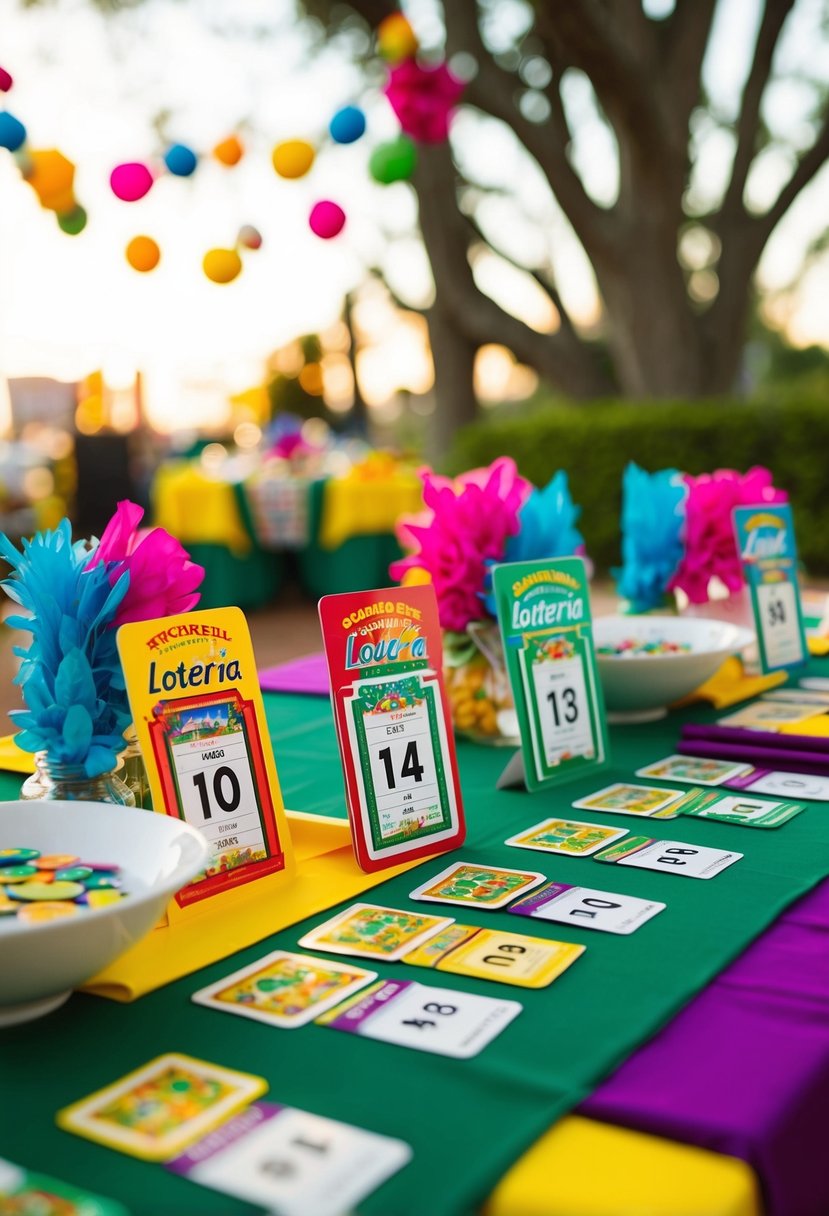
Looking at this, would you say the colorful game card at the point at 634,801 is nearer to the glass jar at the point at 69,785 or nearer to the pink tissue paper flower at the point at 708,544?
the glass jar at the point at 69,785

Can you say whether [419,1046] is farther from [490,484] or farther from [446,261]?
[446,261]

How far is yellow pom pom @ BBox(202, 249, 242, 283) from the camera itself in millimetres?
2096

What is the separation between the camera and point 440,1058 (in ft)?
2.42

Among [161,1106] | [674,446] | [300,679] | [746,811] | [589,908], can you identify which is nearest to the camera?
[161,1106]

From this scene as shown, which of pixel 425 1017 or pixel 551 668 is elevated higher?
pixel 551 668

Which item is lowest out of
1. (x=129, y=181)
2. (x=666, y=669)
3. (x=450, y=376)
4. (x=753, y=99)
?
(x=666, y=669)

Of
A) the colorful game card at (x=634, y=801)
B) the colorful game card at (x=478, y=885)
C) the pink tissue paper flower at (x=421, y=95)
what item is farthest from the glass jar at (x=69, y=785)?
the pink tissue paper flower at (x=421, y=95)

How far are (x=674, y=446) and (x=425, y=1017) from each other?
259 inches

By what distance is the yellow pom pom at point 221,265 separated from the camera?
6.88ft

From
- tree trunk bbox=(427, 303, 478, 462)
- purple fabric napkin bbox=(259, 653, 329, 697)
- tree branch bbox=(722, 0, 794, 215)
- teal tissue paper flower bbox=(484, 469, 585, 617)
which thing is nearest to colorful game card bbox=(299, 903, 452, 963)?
teal tissue paper flower bbox=(484, 469, 585, 617)

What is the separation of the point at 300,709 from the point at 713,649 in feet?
2.10

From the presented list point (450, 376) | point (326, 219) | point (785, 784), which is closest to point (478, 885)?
point (785, 784)

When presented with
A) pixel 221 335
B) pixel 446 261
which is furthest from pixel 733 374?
pixel 221 335

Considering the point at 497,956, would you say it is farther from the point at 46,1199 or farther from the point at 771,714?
the point at 771,714
